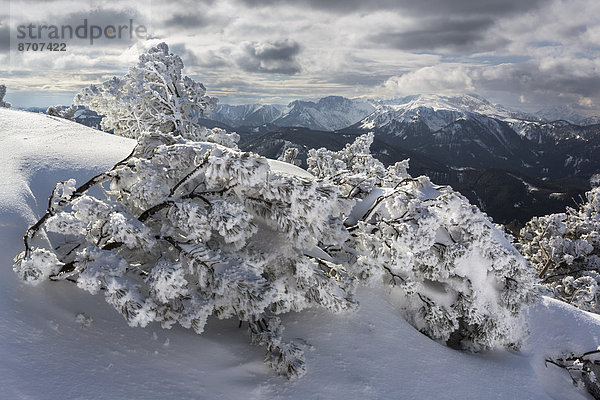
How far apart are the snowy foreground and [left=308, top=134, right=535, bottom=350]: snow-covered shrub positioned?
676 millimetres

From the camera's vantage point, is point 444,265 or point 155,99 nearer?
A: point 444,265

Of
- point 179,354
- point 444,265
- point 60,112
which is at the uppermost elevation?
point 60,112

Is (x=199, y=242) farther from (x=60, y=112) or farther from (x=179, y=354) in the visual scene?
(x=60, y=112)

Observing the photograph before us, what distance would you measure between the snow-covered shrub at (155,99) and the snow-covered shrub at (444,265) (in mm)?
12269

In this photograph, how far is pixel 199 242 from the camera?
6309mm

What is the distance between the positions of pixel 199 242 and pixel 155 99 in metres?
14.2

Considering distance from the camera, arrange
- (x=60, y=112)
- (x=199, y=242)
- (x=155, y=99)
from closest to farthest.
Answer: (x=199, y=242) < (x=155, y=99) < (x=60, y=112)

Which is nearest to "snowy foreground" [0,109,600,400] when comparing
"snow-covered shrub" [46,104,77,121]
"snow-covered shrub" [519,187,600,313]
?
"snow-covered shrub" [519,187,600,313]

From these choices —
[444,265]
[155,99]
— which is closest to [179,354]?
[444,265]

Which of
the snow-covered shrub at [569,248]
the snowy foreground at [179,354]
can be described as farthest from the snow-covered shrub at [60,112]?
the snow-covered shrub at [569,248]

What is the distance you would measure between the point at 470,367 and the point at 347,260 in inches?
140

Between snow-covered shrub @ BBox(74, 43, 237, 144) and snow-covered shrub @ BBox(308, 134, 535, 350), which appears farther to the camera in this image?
snow-covered shrub @ BBox(74, 43, 237, 144)

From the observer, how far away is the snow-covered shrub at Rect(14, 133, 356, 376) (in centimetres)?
518

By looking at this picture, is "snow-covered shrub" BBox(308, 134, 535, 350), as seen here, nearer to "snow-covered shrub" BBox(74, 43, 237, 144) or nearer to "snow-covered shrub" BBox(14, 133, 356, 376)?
"snow-covered shrub" BBox(14, 133, 356, 376)
